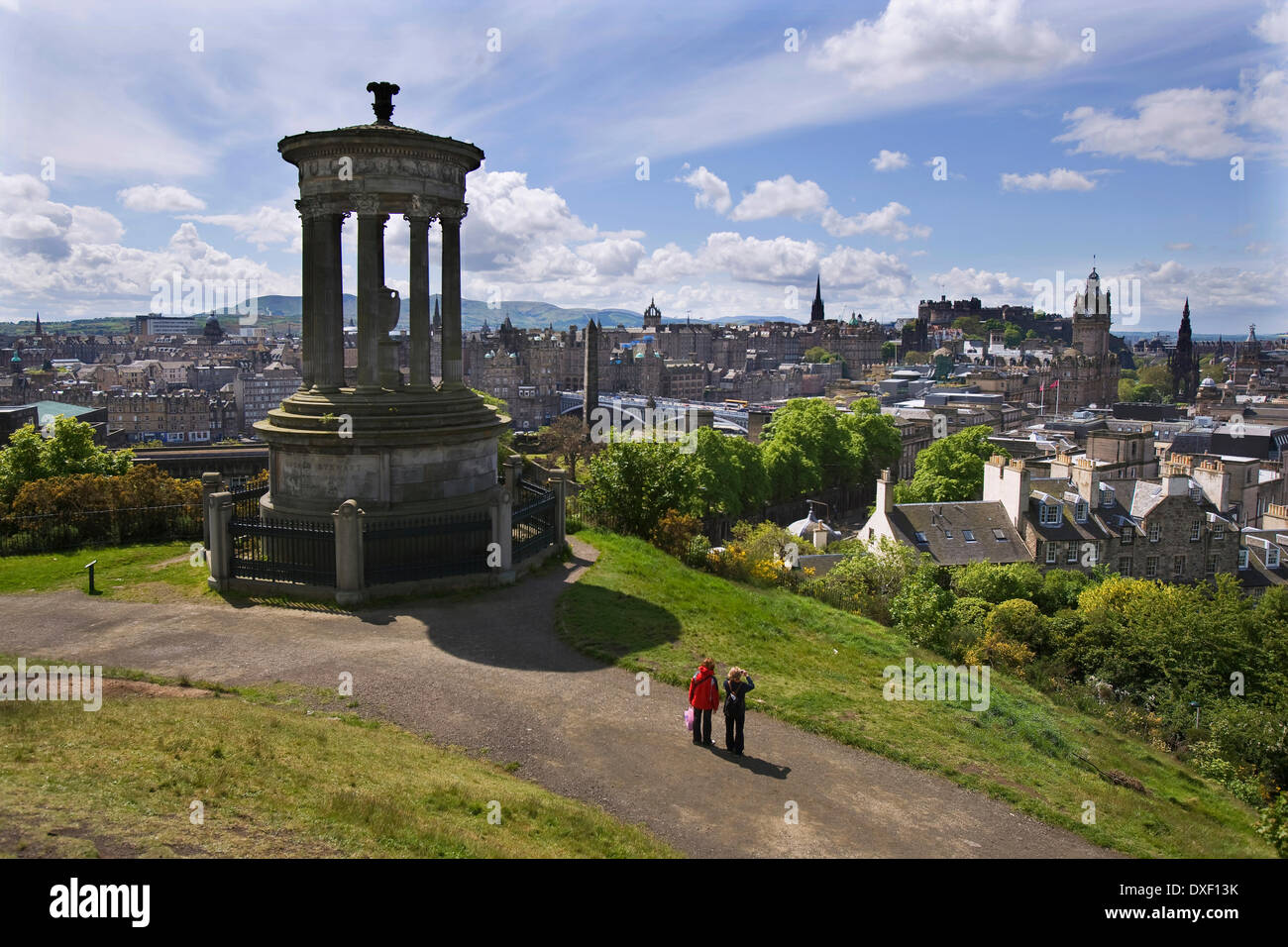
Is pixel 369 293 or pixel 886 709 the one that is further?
pixel 369 293

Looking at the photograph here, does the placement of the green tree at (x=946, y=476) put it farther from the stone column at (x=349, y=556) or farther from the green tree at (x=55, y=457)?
the stone column at (x=349, y=556)

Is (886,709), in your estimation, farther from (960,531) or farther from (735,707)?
(960,531)

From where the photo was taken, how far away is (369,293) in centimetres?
2194

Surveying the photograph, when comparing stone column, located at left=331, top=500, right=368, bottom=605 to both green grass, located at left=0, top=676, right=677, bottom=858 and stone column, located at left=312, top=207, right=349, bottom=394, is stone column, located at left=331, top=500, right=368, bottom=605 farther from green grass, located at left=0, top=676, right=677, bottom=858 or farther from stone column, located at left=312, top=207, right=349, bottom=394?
green grass, located at left=0, top=676, right=677, bottom=858

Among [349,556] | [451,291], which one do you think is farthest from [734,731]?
[451,291]

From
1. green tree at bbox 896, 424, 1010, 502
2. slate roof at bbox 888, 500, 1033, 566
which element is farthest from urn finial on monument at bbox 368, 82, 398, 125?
green tree at bbox 896, 424, 1010, 502

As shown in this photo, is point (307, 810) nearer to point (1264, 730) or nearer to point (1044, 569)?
point (1264, 730)

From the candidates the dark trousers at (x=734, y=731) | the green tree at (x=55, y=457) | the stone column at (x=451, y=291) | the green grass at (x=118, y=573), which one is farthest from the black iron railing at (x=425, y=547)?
the green tree at (x=55, y=457)

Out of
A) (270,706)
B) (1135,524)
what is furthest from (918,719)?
(1135,524)

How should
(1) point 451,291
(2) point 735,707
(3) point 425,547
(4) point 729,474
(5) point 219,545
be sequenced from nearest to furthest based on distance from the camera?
(2) point 735,707, (5) point 219,545, (3) point 425,547, (1) point 451,291, (4) point 729,474

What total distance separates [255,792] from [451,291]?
16097 mm

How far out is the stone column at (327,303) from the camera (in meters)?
21.8

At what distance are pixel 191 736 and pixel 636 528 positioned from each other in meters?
17.9

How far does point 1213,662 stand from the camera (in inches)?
1118
